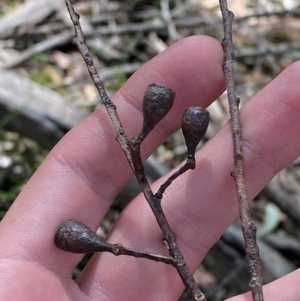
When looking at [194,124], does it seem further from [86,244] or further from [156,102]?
[86,244]

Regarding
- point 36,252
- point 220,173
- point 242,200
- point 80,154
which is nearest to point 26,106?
point 80,154

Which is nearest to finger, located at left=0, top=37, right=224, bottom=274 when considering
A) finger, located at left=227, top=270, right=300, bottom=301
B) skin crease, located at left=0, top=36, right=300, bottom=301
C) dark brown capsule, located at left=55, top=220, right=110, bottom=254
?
skin crease, located at left=0, top=36, right=300, bottom=301

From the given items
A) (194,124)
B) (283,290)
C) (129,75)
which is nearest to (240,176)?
(194,124)

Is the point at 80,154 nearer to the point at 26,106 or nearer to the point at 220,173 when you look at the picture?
the point at 220,173

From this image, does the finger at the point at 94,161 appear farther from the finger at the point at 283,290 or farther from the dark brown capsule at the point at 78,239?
the finger at the point at 283,290

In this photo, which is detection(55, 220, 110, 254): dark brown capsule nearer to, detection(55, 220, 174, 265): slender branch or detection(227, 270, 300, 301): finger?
detection(55, 220, 174, 265): slender branch

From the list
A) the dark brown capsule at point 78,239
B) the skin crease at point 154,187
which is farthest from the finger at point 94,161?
the dark brown capsule at point 78,239
